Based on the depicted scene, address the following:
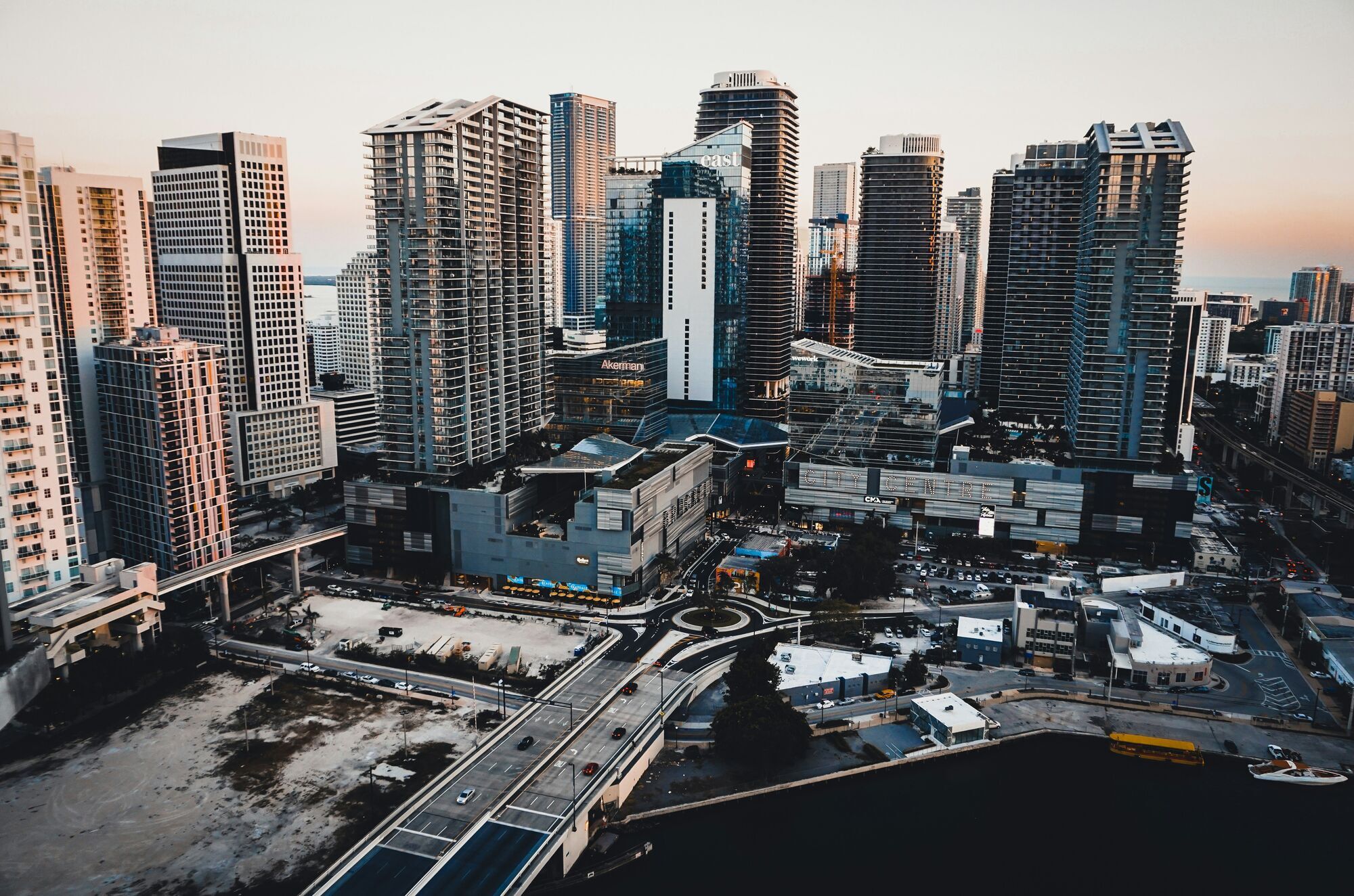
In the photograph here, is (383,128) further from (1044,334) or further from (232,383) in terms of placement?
(1044,334)

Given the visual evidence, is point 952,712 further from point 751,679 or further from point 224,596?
point 224,596

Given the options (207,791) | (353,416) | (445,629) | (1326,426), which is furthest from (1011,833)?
(1326,426)

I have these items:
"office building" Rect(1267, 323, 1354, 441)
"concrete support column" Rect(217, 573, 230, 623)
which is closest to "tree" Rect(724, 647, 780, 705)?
"concrete support column" Rect(217, 573, 230, 623)

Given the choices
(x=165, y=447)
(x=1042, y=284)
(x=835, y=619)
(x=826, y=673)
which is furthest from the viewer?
(x=1042, y=284)

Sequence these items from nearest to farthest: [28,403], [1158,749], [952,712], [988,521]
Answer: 1. [1158,749]
2. [952,712]
3. [28,403]
4. [988,521]

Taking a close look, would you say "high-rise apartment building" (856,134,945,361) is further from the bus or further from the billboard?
the bus

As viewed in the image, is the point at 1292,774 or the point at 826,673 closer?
the point at 1292,774

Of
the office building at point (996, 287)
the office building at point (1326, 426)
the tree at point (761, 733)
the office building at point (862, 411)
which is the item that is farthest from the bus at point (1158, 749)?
the office building at point (996, 287)

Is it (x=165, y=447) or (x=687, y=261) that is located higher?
(x=687, y=261)

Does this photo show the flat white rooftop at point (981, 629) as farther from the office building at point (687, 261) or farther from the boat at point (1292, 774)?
the office building at point (687, 261)
